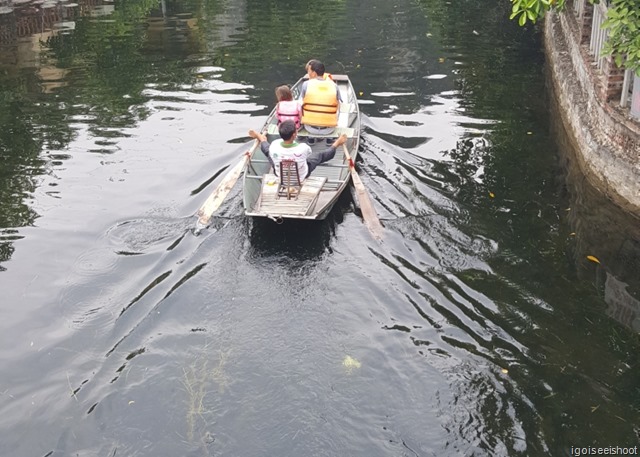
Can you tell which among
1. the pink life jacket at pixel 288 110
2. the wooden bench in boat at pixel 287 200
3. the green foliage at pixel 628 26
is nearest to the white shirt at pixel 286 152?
the wooden bench in boat at pixel 287 200

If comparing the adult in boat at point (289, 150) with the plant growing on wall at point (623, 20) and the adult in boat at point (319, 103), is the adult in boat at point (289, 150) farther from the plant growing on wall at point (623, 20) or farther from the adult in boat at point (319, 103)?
the plant growing on wall at point (623, 20)

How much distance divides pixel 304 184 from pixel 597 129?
220 inches

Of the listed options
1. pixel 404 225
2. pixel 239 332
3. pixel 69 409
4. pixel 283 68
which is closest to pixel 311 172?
pixel 404 225

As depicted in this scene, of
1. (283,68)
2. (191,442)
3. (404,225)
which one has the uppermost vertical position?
(283,68)

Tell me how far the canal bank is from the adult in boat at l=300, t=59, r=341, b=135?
4.79m

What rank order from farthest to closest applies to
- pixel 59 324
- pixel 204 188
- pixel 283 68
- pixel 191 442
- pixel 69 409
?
pixel 283 68, pixel 204 188, pixel 59 324, pixel 69 409, pixel 191 442

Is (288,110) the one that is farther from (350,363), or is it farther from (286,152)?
(350,363)

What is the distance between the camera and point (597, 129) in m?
12.3

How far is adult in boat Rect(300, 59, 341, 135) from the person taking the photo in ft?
42.2

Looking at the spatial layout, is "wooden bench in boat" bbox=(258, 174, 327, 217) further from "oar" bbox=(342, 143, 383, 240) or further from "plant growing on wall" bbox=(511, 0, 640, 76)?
"plant growing on wall" bbox=(511, 0, 640, 76)

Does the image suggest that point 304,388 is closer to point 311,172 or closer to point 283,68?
point 311,172

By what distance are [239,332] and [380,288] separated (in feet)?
6.61

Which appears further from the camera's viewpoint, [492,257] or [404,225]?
[404,225]

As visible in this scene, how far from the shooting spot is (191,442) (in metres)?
6.67
